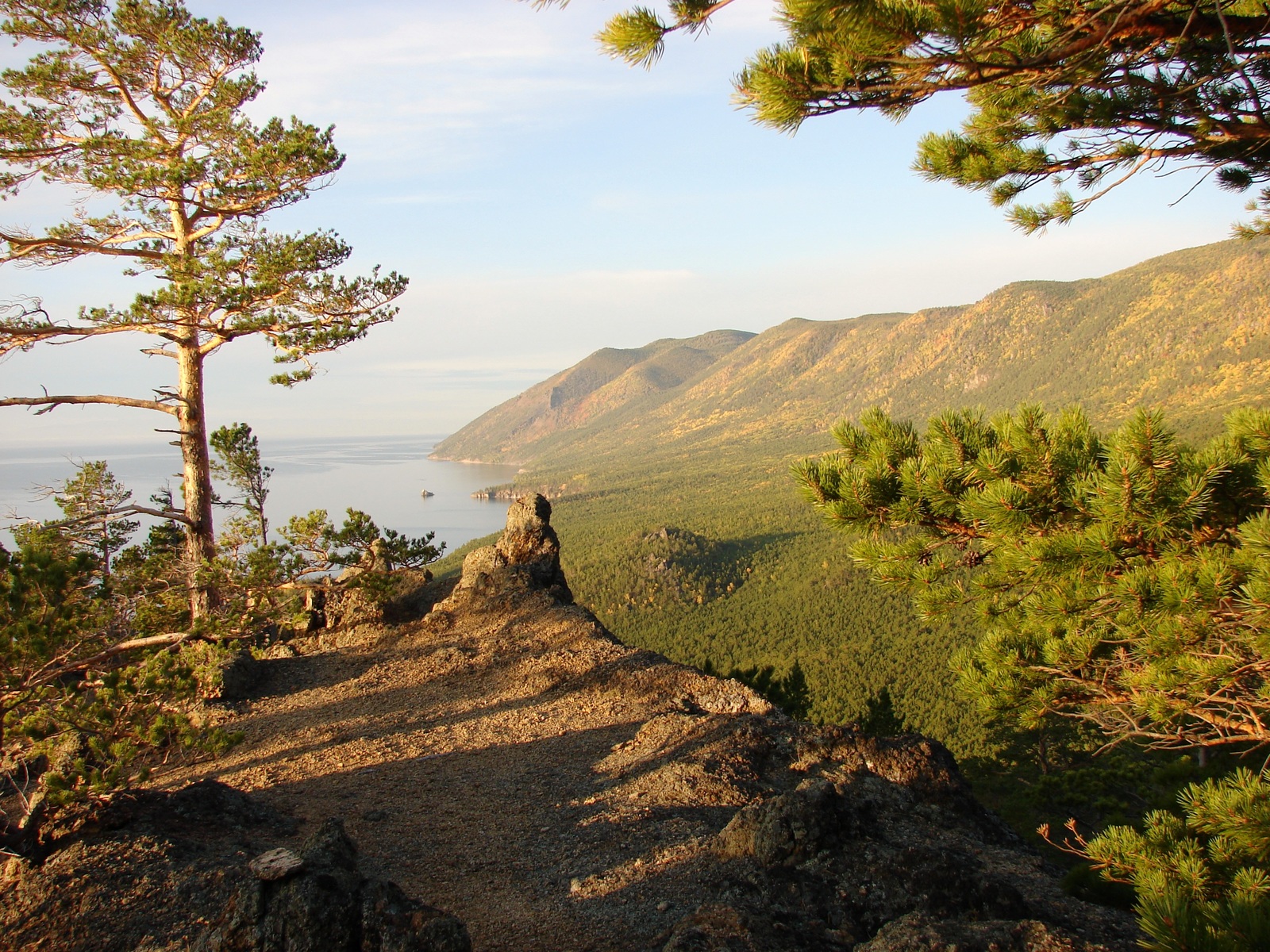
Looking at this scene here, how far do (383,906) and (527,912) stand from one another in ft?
4.66

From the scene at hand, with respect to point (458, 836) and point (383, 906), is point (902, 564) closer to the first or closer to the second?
point (383, 906)

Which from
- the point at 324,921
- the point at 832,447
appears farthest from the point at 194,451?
the point at 832,447

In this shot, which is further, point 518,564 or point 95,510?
point 518,564

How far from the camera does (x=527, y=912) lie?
5.12 meters

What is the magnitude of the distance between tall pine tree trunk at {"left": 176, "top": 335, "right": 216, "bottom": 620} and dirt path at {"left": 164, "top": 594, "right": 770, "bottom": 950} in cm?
234

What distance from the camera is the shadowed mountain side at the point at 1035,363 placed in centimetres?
8281

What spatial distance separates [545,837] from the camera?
21.0 feet

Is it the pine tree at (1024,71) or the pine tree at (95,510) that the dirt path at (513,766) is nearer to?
the pine tree at (95,510)

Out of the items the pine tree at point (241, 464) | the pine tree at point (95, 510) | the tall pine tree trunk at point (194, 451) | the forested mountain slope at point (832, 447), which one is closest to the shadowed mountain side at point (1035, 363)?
the forested mountain slope at point (832, 447)

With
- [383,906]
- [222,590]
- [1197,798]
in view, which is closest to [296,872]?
[383,906]

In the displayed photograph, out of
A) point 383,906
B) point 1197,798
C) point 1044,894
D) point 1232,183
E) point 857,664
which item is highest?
point 1232,183

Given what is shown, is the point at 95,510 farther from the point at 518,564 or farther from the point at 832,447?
the point at 832,447

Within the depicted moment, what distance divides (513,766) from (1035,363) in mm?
Result: 123990

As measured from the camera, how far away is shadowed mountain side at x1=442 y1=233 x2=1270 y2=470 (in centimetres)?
8281
